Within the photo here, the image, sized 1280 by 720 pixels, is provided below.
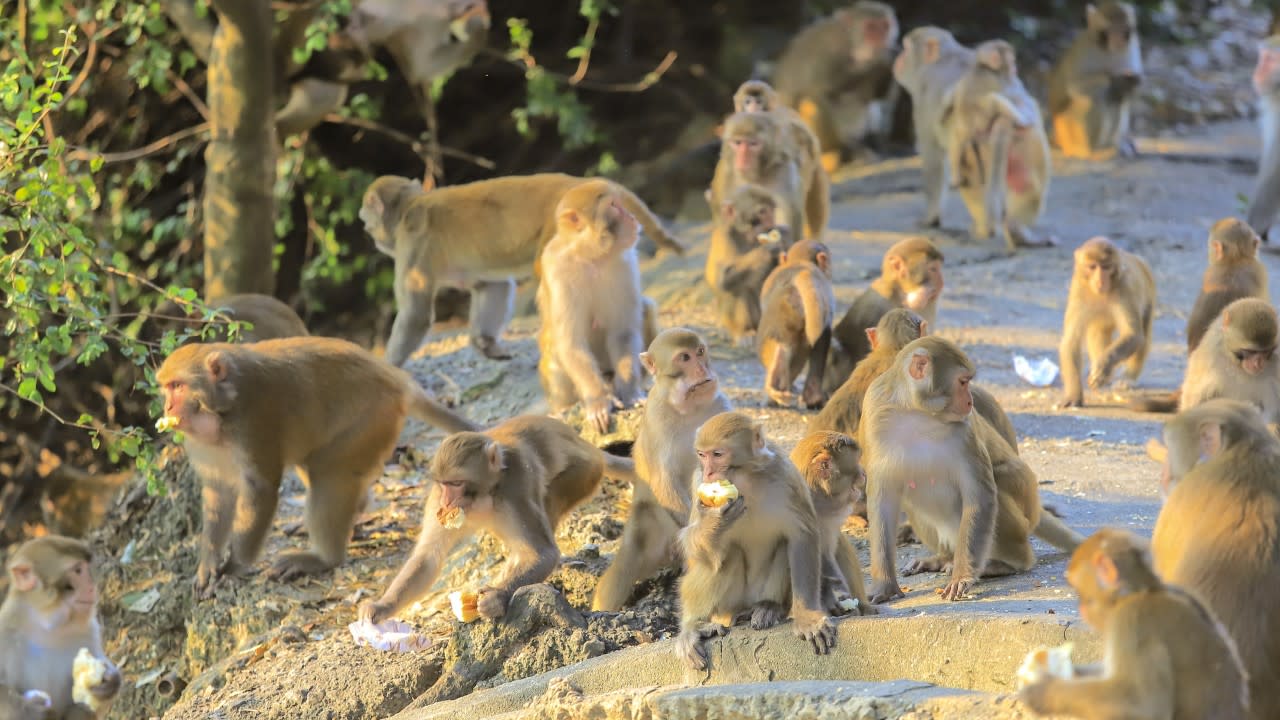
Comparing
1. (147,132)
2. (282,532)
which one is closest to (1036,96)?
(147,132)

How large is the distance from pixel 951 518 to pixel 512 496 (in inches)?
57.1

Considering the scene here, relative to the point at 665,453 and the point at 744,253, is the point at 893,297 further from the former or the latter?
the point at 665,453

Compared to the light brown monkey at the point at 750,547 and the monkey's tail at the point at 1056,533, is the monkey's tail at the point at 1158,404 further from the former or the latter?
the light brown monkey at the point at 750,547

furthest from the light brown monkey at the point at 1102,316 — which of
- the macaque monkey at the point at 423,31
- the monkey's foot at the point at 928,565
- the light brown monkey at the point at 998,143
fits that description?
the macaque monkey at the point at 423,31

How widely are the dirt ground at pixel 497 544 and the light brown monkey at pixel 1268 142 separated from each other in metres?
0.36

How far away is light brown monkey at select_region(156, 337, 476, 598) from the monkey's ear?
1377mm

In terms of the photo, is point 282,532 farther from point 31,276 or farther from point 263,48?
point 263,48

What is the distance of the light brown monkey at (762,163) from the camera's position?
9148 mm

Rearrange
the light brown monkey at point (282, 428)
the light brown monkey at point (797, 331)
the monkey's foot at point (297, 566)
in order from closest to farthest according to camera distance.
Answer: the light brown monkey at point (282, 428) → the monkey's foot at point (297, 566) → the light brown monkey at point (797, 331)

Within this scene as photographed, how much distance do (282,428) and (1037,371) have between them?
395cm

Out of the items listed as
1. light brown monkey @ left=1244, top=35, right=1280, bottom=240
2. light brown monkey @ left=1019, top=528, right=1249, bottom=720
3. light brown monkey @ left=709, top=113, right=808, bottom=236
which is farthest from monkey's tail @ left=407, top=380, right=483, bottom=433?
light brown monkey @ left=1244, top=35, right=1280, bottom=240

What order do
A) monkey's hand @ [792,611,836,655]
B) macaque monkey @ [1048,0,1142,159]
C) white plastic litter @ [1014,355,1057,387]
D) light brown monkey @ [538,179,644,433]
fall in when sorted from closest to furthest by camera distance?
monkey's hand @ [792,611,836,655] < light brown monkey @ [538,179,644,433] < white plastic litter @ [1014,355,1057,387] < macaque monkey @ [1048,0,1142,159]

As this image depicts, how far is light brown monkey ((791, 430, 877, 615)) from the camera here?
471 cm

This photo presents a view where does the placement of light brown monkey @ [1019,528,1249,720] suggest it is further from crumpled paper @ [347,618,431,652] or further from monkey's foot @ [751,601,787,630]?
crumpled paper @ [347,618,431,652]
